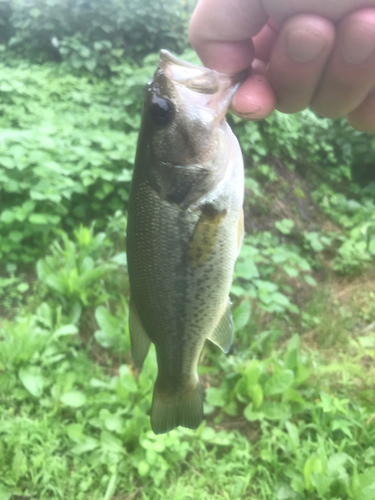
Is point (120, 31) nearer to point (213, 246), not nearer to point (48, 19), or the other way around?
point (48, 19)

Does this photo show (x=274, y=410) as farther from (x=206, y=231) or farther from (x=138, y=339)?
(x=206, y=231)

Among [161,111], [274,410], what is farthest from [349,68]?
[274,410]

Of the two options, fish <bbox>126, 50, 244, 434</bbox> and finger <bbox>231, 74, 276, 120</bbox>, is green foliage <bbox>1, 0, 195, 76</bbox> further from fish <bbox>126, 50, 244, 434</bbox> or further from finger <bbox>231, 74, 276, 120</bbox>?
fish <bbox>126, 50, 244, 434</bbox>

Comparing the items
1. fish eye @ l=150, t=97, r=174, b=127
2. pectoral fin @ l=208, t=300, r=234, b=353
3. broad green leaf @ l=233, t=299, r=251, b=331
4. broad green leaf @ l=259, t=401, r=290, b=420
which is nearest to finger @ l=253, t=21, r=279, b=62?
fish eye @ l=150, t=97, r=174, b=127

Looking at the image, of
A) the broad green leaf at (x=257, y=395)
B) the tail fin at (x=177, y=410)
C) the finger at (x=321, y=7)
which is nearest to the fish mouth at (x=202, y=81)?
the finger at (x=321, y=7)

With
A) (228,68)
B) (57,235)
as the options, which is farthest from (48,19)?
(228,68)
